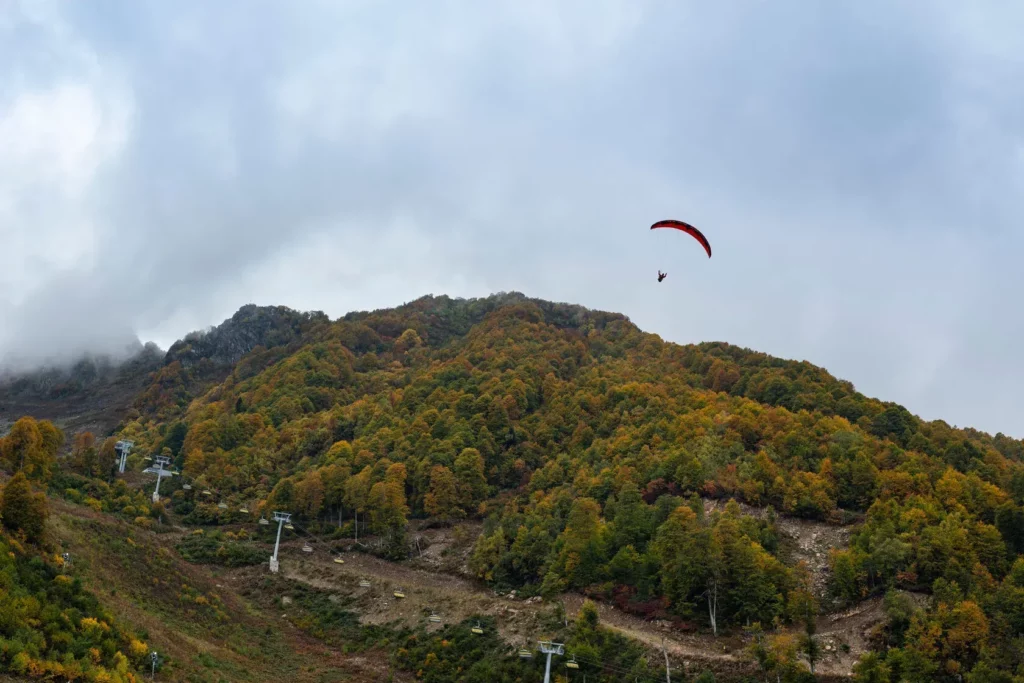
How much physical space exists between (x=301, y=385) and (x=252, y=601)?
5607cm

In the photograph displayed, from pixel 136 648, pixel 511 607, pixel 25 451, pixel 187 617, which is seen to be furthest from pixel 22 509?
pixel 511 607

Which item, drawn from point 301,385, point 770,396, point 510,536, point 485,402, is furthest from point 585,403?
point 301,385

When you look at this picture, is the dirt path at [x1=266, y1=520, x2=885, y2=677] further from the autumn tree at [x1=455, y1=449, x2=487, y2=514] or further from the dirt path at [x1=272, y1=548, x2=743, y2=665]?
the autumn tree at [x1=455, y1=449, x2=487, y2=514]

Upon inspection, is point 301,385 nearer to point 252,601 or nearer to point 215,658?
point 252,601

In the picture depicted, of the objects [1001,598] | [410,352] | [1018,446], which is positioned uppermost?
[410,352]

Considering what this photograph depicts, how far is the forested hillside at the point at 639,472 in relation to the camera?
155ft

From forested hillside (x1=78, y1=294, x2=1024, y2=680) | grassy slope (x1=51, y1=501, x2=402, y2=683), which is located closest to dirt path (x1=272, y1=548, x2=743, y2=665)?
forested hillside (x1=78, y1=294, x2=1024, y2=680)

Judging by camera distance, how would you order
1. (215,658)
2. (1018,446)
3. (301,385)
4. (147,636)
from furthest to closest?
(301,385) < (1018,446) < (215,658) < (147,636)

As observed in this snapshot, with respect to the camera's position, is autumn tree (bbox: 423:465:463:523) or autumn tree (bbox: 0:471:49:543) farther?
autumn tree (bbox: 423:465:463:523)

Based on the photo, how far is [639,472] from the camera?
69188 millimetres

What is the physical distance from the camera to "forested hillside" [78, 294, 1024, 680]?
47.3 m

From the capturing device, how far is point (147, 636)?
3512 centimetres

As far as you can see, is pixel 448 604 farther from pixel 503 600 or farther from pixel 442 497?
pixel 442 497

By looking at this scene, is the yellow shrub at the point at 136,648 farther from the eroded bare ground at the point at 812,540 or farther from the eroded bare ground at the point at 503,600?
the eroded bare ground at the point at 812,540
